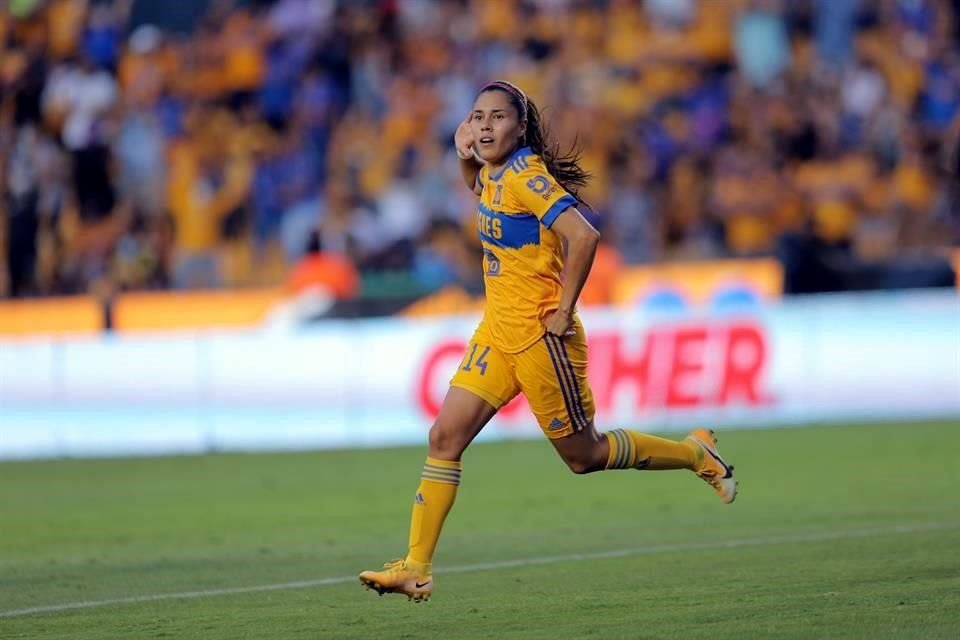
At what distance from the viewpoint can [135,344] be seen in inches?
706

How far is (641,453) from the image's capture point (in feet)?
25.5

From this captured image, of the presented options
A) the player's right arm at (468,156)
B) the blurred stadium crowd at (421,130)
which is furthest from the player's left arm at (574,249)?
the blurred stadium crowd at (421,130)

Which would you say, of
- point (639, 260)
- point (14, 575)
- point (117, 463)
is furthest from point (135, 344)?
point (14, 575)

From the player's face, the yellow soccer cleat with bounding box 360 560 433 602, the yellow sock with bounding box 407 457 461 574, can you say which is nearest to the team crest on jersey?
the player's face

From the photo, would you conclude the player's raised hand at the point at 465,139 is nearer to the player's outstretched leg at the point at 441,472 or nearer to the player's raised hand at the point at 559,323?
the player's raised hand at the point at 559,323

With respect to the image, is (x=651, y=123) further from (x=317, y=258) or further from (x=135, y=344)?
(x=135, y=344)

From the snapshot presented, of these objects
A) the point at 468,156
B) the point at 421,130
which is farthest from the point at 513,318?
the point at 421,130

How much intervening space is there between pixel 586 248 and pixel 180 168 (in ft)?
57.8

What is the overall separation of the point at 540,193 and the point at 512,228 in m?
0.24

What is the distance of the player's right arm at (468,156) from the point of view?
7.42m

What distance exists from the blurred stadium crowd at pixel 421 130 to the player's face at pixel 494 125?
38.5 feet

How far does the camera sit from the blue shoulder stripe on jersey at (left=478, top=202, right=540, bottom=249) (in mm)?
7168

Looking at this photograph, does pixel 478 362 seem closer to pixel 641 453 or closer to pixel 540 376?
pixel 540 376

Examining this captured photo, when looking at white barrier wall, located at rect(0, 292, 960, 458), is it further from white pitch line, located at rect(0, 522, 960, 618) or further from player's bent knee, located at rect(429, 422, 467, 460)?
player's bent knee, located at rect(429, 422, 467, 460)
